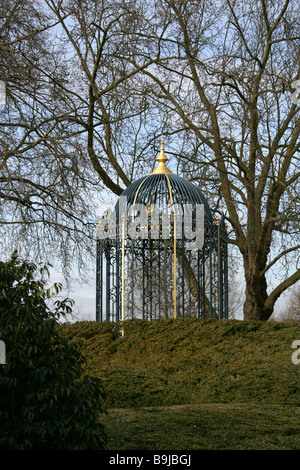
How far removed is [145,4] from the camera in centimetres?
1151

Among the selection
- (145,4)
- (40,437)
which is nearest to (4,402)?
(40,437)

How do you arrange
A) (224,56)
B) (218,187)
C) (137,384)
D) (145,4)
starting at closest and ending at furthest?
(137,384) < (145,4) < (224,56) < (218,187)

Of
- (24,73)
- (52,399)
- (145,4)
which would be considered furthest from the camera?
(145,4)

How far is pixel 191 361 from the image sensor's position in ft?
32.1

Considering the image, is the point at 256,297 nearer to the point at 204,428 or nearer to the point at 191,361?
the point at 191,361

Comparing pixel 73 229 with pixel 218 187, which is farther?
pixel 218 187

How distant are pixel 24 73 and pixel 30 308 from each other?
150 inches

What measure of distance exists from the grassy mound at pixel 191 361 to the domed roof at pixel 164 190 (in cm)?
258

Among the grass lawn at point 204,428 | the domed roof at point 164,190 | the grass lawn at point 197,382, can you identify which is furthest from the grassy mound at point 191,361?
the domed roof at point 164,190

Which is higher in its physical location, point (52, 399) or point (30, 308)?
point (30, 308)

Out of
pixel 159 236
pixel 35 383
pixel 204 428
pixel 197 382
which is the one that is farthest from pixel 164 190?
pixel 35 383

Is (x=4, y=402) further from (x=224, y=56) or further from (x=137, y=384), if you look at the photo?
(x=224, y=56)

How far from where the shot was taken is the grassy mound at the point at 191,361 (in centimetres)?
827

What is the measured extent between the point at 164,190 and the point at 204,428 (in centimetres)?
717
